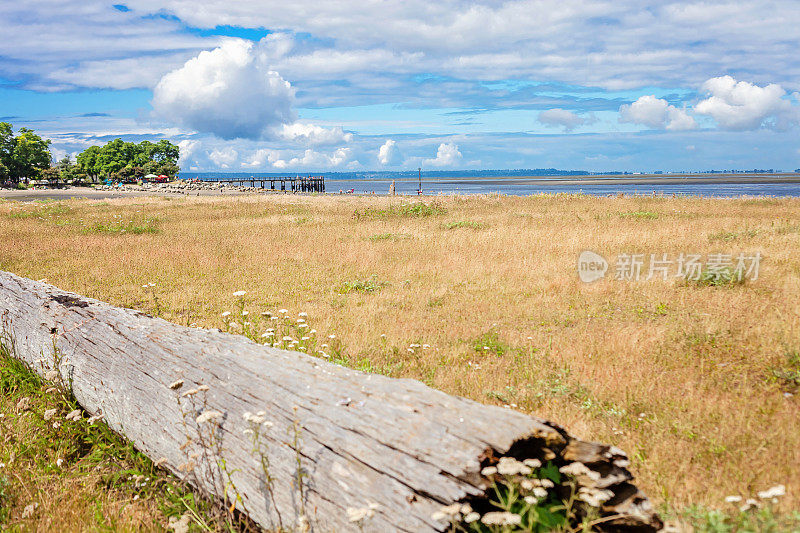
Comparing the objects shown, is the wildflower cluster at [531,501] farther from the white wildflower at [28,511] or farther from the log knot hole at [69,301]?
the log knot hole at [69,301]

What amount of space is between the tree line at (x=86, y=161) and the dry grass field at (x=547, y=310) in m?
90.9

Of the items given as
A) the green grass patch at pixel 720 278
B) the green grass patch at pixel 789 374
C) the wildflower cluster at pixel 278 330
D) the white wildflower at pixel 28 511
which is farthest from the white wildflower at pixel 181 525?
the green grass patch at pixel 720 278

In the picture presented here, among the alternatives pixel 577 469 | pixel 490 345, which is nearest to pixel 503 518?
pixel 577 469

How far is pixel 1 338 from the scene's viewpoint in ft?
23.3

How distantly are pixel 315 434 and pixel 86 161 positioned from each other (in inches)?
5473

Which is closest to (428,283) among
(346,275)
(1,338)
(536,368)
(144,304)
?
(346,275)

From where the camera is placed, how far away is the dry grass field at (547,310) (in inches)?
183

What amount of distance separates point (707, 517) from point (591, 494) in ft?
2.91

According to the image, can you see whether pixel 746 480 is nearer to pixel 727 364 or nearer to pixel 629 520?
pixel 629 520

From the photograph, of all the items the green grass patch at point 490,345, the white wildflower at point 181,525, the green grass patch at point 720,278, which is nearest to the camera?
the white wildflower at point 181,525

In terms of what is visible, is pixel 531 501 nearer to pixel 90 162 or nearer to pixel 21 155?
pixel 21 155

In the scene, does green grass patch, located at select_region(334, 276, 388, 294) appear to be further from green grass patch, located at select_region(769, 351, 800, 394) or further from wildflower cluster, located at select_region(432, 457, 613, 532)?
wildflower cluster, located at select_region(432, 457, 613, 532)

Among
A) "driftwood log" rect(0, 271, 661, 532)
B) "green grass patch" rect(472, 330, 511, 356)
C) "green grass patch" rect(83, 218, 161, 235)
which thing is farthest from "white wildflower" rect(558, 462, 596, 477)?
"green grass patch" rect(83, 218, 161, 235)

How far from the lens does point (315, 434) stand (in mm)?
3236
